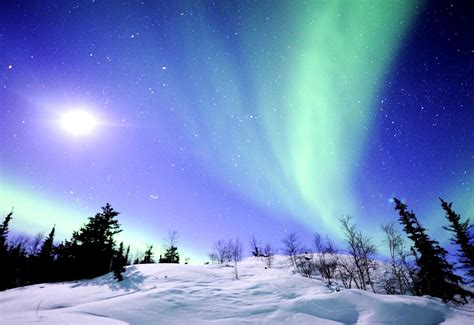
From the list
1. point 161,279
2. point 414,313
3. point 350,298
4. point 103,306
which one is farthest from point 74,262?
point 414,313

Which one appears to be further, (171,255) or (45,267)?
(171,255)

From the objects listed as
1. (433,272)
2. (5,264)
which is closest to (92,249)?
(5,264)

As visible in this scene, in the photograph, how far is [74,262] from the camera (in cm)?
2820

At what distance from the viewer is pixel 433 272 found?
2316cm

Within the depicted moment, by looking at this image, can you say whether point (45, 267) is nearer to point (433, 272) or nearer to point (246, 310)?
point (246, 310)

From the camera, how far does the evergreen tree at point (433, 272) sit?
73.4 feet

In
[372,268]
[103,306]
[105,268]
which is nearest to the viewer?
[103,306]

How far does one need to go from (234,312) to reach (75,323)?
6.28 metres

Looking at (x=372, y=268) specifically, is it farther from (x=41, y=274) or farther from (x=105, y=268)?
(x=41, y=274)

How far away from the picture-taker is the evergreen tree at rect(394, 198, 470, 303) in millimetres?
22359

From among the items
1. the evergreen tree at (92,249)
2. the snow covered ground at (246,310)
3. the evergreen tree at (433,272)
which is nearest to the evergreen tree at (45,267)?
the evergreen tree at (92,249)

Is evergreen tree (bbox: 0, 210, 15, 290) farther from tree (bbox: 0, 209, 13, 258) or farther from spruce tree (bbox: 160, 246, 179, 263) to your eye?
spruce tree (bbox: 160, 246, 179, 263)

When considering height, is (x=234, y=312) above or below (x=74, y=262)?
below

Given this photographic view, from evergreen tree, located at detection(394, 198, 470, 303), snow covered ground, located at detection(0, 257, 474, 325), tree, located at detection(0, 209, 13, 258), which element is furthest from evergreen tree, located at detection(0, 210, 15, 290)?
evergreen tree, located at detection(394, 198, 470, 303)
